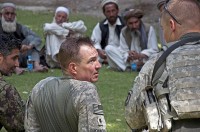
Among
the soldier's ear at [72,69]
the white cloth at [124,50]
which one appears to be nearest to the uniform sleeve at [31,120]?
the soldier's ear at [72,69]

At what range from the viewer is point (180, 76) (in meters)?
3.68

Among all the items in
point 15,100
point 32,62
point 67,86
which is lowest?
point 32,62

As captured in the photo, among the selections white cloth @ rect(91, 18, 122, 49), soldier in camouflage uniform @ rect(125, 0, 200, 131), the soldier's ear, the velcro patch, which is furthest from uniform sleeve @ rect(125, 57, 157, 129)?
white cloth @ rect(91, 18, 122, 49)

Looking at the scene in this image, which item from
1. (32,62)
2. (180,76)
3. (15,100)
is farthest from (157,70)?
(32,62)

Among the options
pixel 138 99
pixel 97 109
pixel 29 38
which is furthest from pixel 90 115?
pixel 29 38

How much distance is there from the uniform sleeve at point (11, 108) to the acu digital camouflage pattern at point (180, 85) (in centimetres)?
162

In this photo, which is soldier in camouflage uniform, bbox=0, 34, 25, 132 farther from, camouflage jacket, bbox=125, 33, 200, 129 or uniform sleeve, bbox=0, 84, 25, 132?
camouflage jacket, bbox=125, 33, 200, 129

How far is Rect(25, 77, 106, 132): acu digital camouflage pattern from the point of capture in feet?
12.6

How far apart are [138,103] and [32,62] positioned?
28.6 ft

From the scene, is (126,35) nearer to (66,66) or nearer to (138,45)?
(138,45)

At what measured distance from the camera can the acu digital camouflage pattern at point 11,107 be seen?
17.2ft

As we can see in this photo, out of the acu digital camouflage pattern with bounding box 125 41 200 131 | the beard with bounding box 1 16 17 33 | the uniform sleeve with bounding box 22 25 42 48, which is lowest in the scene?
the uniform sleeve with bounding box 22 25 42 48

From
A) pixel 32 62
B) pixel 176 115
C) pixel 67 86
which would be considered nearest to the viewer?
pixel 176 115

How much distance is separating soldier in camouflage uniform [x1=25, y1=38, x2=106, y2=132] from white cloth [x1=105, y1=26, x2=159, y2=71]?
8.56 m
